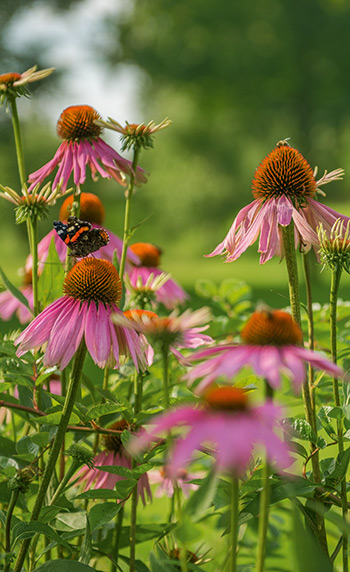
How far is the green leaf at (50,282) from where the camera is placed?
719 mm

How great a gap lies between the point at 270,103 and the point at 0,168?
3.47m

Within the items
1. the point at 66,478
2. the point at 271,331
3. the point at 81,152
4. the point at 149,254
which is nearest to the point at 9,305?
the point at 149,254

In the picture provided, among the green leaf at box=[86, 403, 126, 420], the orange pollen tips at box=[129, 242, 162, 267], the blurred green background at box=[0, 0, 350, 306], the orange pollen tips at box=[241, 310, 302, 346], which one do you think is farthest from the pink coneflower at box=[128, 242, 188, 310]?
the blurred green background at box=[0, 0, 350, 306]

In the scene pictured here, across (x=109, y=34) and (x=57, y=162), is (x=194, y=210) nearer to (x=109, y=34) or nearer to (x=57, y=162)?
(x=109, y=34)

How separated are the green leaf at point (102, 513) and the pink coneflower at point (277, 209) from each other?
25cm

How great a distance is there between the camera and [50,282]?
2.37ft

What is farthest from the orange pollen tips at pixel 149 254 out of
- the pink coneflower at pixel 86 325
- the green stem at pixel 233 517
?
the green stem at pixel 233 517

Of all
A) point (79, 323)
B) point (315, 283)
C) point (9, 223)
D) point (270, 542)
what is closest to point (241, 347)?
point (79, 323)

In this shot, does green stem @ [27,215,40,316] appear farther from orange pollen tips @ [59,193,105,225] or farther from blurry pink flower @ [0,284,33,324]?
blurry pink flower @ [0,284,33,324]

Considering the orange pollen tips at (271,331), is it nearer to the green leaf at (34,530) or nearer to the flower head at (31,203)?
the green leaf at (34,530)

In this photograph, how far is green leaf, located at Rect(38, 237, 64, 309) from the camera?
0.72 m

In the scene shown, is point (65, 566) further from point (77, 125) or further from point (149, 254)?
point (149, 254)

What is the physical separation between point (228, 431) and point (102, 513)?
0.31 meters

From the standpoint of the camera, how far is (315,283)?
758cm
